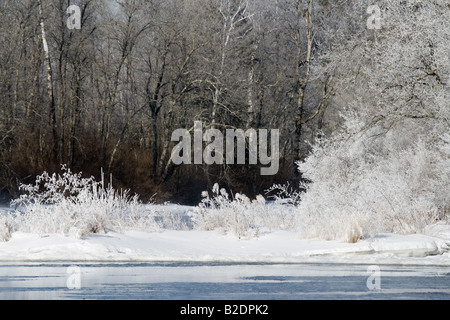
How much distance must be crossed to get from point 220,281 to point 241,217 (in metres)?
5.25

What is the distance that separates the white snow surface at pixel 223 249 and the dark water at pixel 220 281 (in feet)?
2.19

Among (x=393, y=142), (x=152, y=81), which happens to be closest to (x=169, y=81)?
(x=152, y=81)

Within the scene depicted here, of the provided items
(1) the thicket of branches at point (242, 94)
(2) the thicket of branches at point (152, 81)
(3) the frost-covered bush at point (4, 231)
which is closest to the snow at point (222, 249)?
(3) the frost-covered bush at point (4, 231)

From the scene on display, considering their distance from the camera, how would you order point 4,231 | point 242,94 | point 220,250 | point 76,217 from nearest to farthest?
1. point 220,250
2. point 4,231
3. point 76,217
4. point 242,94

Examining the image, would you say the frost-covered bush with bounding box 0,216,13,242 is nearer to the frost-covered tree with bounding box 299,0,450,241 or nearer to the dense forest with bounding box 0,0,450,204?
the frost-covered tree with bounding box 299,0,450,241

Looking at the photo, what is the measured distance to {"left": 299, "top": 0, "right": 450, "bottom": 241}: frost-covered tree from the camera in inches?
585

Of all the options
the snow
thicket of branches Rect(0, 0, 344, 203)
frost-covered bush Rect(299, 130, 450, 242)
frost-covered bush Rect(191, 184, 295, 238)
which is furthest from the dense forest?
the snow

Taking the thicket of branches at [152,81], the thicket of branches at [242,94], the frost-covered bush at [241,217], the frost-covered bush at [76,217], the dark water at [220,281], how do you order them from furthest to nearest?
the thicket of branches at [152,81], the thicket of branches at [242,94], the frost-covered bush at [241,217], the frost-covered bush at [76,217], the dark water at [220,281]

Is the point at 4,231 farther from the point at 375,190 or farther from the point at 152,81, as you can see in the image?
the point at 152,81

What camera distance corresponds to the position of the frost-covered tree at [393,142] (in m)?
14.9

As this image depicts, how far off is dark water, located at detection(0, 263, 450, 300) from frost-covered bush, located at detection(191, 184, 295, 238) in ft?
10.4

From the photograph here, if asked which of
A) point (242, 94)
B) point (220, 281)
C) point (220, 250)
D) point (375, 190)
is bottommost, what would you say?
point (220, 281)

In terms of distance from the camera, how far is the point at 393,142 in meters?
20.4

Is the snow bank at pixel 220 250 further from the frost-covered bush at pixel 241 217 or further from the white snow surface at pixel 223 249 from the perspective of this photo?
the frost-covered bush at pixel 241 217
